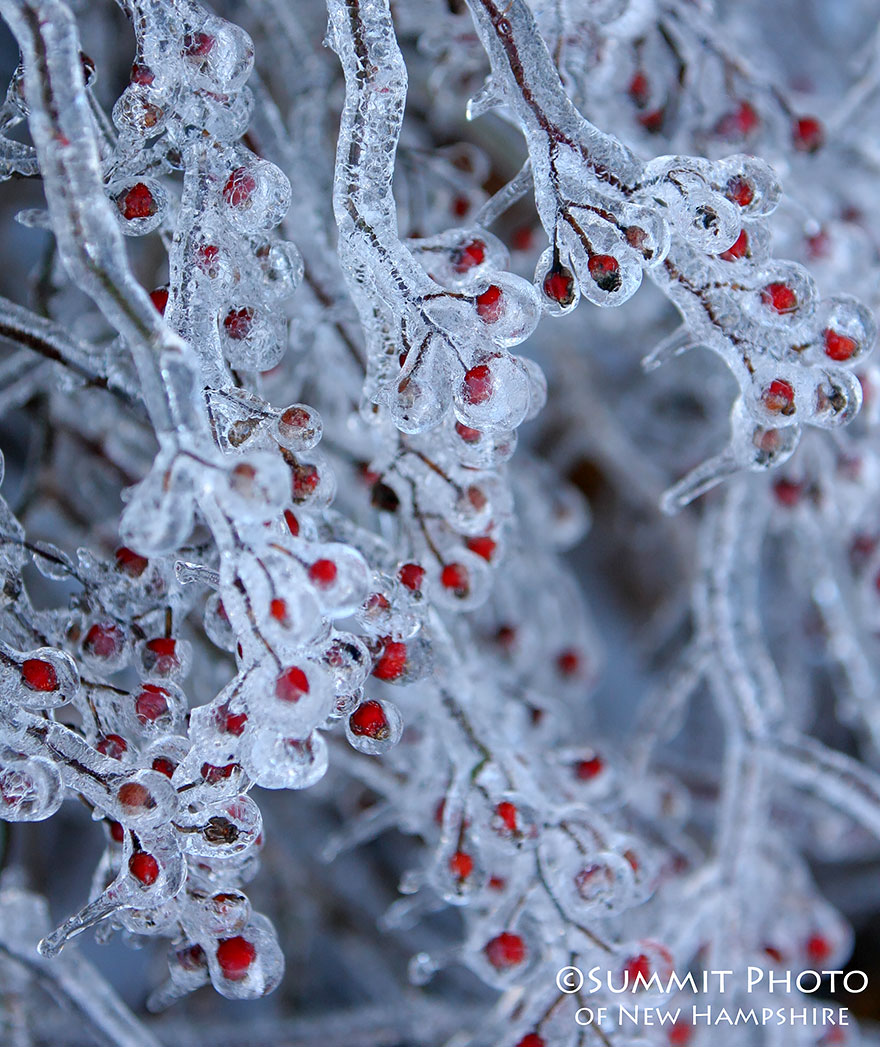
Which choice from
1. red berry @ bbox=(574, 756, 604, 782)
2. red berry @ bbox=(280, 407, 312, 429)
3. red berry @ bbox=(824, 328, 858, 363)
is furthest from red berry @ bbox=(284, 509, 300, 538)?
red berry @ bbox=(574, 756, 604, 782)

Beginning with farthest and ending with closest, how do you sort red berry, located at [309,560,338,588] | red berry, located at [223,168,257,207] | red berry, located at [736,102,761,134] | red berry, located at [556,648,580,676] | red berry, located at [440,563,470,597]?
red berry, located at [556,648,580,676] < red berry, located at [736,102,761,134] < red berry, located at [440,563,470,597] < red berry, located at [223,168,257,207] < red berry, located at [309,560,338,588]

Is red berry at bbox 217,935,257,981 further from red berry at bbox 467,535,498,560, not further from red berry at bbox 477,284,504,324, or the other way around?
red berry at bbox 477,284,504,324

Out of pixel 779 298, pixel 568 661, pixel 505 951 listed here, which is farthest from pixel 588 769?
pixel 779 298

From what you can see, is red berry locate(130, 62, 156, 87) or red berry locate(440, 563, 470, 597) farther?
red berry locate(440, 563, 470, 597)

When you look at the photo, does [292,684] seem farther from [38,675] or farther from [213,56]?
[213,56]

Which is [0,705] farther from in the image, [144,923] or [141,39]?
[141,39]

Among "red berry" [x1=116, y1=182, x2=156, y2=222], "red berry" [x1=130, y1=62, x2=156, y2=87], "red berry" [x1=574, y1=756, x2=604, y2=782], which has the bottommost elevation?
"red berry" [x1=574, y1=756, x2=604, y2=782]

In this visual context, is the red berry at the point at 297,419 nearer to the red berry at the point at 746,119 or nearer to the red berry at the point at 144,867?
the red berry at the point at 144,867
